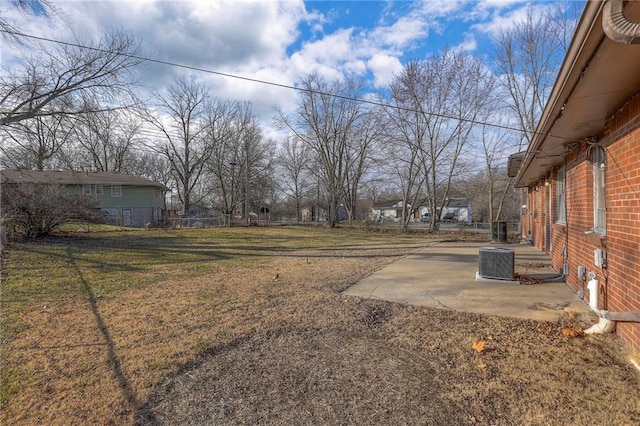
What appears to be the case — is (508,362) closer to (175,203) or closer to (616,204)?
(616,204)

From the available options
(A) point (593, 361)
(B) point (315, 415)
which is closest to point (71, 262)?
(B) point (315, 415)

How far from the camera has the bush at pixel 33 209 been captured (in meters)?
11.3

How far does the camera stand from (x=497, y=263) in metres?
6.20

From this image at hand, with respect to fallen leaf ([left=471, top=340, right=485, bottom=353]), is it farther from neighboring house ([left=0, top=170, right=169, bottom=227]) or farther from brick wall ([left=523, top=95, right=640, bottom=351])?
neighboring house ([left=0, top=170, right=169, bottom=227])

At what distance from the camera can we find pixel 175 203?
5644 centimetres

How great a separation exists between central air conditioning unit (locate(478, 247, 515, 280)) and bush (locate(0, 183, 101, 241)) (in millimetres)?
13830

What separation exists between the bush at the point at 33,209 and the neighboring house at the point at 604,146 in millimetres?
14503

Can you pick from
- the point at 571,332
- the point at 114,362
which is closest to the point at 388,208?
the point at 571,332

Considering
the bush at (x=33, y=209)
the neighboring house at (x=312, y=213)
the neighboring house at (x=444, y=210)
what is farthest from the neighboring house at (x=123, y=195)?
the neighboring house at (x=444, y=210)

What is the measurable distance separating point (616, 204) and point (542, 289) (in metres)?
2.64

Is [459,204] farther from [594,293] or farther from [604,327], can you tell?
[604,327]

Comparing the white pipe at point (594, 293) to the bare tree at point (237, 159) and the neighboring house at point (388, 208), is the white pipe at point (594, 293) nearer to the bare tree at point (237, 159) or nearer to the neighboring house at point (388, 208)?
the bare tree at point (237, 159)

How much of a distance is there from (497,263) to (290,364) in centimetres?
483

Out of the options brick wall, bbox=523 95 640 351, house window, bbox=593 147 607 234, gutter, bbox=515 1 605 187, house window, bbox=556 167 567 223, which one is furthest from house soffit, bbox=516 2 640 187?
house window, bbox=556 167 567 223
